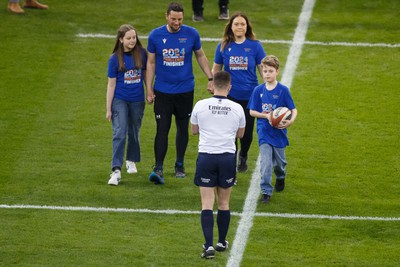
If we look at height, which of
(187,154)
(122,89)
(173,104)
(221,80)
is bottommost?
(187,154)

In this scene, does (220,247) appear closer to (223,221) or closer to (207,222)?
(223,221)

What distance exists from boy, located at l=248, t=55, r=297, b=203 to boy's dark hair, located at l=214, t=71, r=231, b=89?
5.82 ft

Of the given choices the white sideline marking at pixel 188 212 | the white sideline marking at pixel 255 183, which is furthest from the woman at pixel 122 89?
the white sideline marking at pixel 255 183

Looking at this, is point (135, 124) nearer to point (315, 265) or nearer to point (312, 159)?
point (312, 159)

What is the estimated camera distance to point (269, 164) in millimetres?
14258

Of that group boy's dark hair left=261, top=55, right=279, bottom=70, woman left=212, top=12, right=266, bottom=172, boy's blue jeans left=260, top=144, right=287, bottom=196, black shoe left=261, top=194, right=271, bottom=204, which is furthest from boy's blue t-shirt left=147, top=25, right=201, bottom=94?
black shoe left=261, top=194, right=271, bottom=204

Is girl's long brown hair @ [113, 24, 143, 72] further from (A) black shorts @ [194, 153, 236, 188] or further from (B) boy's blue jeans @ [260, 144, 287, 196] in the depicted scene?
(A) black shorts @ [194, 153, 236, 188]

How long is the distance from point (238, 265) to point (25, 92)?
721 centimetres

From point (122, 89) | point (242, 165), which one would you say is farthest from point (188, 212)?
point (122, 89)

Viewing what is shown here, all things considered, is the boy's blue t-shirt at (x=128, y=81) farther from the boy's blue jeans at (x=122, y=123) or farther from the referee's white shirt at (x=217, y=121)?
the referee's white shirt at (x=217, y=121)

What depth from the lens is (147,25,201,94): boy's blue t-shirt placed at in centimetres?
1497

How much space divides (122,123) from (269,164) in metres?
2.06

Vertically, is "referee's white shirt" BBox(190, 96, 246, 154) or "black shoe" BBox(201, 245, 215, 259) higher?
"referee's white shirt" BBox(190, 96, 246, 154)

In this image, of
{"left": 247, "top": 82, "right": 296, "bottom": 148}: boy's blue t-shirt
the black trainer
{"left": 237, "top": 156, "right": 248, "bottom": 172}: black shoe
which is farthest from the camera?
{"left": 237, "top": 156, "right": 248, "bottom": 172}: black shoe
